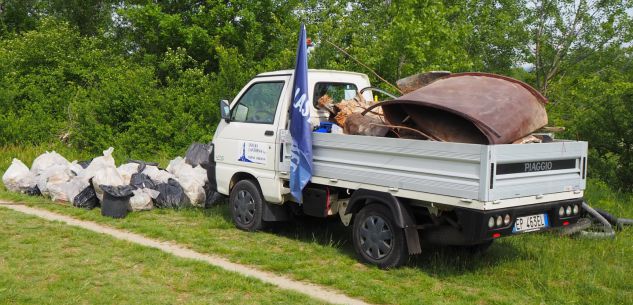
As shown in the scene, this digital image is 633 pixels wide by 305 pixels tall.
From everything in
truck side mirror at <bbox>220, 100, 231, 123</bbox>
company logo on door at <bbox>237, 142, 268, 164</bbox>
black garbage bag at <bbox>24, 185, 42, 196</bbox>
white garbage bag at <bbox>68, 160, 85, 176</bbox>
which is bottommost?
black garbage bag at <bbox>24, 185, 42, 196</bbox>

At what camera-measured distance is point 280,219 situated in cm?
802

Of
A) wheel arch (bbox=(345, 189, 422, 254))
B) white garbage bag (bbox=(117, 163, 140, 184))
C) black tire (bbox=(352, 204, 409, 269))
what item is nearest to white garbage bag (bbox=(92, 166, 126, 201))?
white garbage bag (bbox=(117, 163, 140, 184))

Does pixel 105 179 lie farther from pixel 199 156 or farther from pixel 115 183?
pixel 199 156

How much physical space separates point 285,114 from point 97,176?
358 cm

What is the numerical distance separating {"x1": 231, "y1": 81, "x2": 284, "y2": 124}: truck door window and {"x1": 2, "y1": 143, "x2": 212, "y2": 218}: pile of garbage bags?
6.73 ft

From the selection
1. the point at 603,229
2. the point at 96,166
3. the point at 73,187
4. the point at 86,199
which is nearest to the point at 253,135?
the point at 96,166

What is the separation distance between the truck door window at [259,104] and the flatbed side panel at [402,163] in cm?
105

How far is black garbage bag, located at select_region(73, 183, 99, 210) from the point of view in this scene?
9750 millimetres

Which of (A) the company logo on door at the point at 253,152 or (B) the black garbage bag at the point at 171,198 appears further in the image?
(B) the black garbage bag at the point at 171,198

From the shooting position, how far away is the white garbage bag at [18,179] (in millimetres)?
10992

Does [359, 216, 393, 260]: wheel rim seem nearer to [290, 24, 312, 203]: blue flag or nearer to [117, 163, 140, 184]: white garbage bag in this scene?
[290, 24, 312, 203]: blue flag

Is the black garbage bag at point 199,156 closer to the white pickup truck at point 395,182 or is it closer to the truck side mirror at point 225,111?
the truck side mirror at point 225,111

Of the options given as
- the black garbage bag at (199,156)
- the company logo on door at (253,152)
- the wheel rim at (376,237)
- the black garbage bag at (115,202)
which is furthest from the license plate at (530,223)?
the black garbage bag at (199,156)

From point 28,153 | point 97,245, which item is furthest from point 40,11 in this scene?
point 97,245
